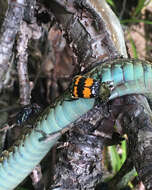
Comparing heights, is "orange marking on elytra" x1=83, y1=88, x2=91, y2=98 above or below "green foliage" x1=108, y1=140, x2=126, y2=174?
above

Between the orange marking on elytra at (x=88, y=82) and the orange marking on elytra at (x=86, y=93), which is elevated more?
the orange marking on elytra at (x=88, y=82)

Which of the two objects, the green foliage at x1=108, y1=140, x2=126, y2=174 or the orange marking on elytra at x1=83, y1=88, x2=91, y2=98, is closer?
the orange marking on elytra at x1=83, y1=88, x2=91, y2=98

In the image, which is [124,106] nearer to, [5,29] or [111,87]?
[111,87]

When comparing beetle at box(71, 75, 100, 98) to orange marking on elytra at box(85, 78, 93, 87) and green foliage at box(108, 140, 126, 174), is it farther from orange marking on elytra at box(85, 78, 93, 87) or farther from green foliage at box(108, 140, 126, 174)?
green foliage at box(108, 140, 126, 174)

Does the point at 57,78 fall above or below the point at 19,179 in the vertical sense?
above

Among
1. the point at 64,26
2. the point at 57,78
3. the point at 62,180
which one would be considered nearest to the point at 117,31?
the point at 64,26

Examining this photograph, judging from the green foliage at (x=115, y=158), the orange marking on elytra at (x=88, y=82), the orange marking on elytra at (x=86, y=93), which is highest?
the orange marking on elytra at (x=88, y=82)

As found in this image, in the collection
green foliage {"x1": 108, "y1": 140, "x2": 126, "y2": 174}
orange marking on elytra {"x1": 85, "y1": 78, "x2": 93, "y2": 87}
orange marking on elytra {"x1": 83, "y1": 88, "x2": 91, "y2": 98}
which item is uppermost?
orange marking on elytra {"x1": 85, "y1": 78, "x2": 93, "y2": 87}

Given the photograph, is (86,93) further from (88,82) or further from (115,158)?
(115,158)

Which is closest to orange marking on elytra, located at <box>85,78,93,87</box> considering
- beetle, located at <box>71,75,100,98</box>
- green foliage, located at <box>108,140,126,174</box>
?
beetle, located at <box>71,75,100,98</box>

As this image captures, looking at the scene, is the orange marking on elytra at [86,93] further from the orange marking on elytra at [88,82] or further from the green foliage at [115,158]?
the green foliage at [115,158]

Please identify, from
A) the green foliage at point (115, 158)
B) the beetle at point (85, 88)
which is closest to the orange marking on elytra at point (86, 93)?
the beetle at point (85, 88)
